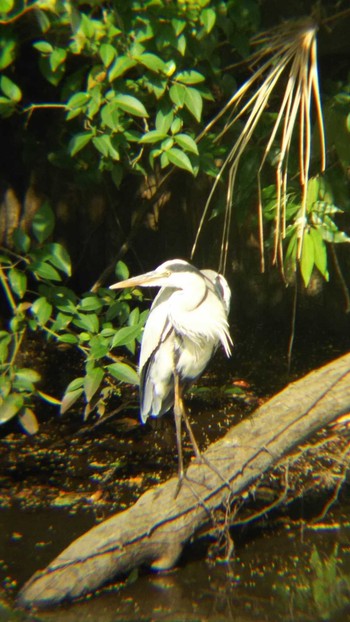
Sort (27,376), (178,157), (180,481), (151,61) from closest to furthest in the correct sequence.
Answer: (180,481) < (151,61) < (178,157) < (27,376)

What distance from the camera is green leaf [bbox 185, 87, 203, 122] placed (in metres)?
2.73

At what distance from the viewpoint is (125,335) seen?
2844mm

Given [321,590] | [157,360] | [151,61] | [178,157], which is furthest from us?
[157,360]

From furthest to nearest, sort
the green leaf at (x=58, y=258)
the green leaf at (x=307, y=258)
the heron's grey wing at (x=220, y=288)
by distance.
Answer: the heron's grey wing at (x=220, y=288)
the green leaf at (x=58, y=258)
the green leaf at (x=307, y=258)

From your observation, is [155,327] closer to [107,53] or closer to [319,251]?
[319,251]

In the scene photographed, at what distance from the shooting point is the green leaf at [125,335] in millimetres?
2832

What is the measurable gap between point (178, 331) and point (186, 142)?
68 centimetres

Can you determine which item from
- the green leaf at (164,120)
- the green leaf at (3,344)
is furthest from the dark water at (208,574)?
the green leaf at (164,120)

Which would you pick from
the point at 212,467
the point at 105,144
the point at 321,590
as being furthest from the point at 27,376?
the point at 321,590

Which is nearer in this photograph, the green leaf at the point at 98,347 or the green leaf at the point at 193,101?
the green leaf at the point at 193,101

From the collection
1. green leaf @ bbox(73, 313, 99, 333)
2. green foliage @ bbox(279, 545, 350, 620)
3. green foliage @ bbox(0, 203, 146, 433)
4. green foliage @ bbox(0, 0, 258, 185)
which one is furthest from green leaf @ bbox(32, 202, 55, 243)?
green foliage @ bbox(279, 545, 350, 620)

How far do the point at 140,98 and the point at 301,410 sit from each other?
1257 millimetres

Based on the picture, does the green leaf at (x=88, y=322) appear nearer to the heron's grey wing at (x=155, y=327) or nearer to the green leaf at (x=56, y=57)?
the heron's grey wing at (x=155, y=327)

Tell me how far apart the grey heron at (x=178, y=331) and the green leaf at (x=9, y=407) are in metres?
0.47
